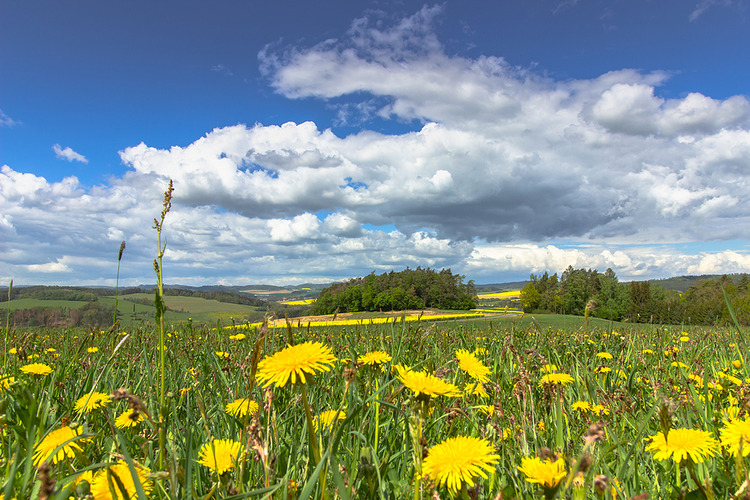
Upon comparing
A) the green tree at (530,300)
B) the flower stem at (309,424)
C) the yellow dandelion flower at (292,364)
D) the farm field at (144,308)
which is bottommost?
the green tree at (530,300)

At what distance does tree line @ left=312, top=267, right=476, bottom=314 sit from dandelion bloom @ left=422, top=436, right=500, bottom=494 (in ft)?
236

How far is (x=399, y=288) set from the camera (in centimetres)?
7306

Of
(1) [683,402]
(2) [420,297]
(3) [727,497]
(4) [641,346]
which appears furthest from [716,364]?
(2) [420,297]

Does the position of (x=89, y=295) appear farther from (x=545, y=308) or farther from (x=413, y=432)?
(x=545, y=308)

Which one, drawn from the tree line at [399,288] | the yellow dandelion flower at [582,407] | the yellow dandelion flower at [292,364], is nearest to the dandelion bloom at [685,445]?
the yellow dandelion flower at [582,407]

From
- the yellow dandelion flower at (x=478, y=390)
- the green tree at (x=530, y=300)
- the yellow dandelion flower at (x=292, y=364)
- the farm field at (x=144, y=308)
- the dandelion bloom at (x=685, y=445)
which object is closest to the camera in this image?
the yellow dandelion flower at (x=292, y=364)

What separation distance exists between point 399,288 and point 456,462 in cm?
7218

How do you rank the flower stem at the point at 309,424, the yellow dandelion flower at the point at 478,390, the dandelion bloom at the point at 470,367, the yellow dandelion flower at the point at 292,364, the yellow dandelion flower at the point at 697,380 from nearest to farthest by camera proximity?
1. the flower stem at the point at 309,424
2. the yellow dandelion flower at the point at 292,364
3. the dandelion bloom at the point at 470,367
4. the yellow dandelion flower at the point at 478,390
5. the yellow dandelion flower at the point at 697,380

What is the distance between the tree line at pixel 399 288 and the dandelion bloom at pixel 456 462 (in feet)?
236

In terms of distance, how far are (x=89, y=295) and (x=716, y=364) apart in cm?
6611

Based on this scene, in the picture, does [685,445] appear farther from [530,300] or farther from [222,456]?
[530,300]

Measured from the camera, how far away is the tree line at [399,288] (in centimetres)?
7594

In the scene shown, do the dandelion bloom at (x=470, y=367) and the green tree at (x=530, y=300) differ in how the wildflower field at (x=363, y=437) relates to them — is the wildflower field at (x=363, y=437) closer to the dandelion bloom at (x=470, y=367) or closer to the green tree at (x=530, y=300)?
the dandelion bloom at (x=470, y=367)

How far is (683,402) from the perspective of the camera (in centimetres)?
269
